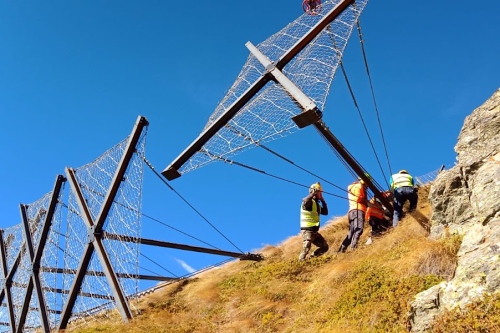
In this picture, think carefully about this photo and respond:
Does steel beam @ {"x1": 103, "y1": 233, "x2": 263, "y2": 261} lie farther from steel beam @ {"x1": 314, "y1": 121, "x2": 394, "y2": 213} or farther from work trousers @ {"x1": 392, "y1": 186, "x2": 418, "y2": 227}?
work trousers @ {"x1": 392, "y1": 186, "x2": 418, "y2": 227}

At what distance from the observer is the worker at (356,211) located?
40.9 feet

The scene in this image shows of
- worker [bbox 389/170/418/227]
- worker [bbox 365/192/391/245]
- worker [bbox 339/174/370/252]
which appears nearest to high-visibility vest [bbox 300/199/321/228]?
worker [bbox 339/174/370/252]

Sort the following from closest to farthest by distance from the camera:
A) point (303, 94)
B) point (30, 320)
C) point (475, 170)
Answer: point (475, 170), point (303, 94), point (30, 320)

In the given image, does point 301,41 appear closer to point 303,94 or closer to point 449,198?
point 303,94

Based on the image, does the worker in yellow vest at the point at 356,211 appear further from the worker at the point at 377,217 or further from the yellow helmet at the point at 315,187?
the yellow helmet at the point at 315,187

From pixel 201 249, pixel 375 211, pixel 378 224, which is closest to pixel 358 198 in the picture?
pixel 375 211

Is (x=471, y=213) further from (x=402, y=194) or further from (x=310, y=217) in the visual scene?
(x=310, y=217)

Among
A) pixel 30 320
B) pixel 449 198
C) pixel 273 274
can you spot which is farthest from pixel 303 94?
pixel 30 320

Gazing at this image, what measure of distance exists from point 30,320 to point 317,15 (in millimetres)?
12971

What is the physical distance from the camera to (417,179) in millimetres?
16562

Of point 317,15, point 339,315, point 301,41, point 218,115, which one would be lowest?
point 339,315

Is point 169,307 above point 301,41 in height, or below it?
below

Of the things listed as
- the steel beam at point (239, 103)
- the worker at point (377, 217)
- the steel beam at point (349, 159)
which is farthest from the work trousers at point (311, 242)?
the steel beam at point (239, 103)

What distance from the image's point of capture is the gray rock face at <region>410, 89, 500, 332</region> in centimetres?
632
